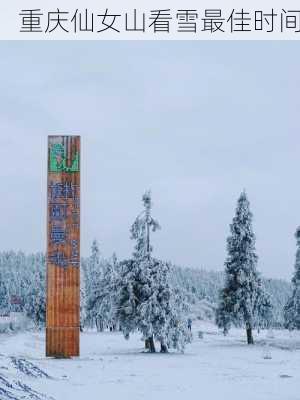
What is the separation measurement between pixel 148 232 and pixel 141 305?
399cm

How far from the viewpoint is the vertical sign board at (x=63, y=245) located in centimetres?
3102

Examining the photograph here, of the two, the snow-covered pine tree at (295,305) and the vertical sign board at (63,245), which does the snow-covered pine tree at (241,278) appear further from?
the vertical sign board at (63,245)

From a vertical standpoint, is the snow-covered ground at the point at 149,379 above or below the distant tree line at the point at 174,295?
below

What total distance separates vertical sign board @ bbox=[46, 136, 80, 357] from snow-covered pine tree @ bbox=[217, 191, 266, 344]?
1985 centimetres

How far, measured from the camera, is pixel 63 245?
102ft

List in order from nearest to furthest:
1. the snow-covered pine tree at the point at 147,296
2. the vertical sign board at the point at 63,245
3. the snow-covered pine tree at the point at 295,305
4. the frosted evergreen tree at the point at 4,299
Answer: the vertical sign board at the point at 63,245
the snow-covered pine tree at the point at 147,296
the snow-covered pine tree at the point at 295,305
the frosted evergreen tree at the point at 4,299

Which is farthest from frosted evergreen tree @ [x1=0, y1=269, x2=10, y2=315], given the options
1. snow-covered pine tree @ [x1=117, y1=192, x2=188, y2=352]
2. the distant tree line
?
snow-covered pine tree @ [x1=117, y1=192, x2=188, y2=352]

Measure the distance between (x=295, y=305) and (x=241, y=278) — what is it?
5.87 meters

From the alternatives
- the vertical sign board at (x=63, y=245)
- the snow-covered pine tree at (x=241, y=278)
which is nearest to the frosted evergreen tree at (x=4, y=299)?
the snow-covered pine tree at (x=241, y=278)

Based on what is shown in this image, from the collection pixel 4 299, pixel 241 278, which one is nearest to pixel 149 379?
pixel 241 278

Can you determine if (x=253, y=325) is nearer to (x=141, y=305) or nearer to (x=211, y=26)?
(x=141, y=305)

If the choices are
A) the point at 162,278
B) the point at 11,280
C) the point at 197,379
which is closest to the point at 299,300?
the point at 162,278

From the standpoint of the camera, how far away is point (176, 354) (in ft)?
121

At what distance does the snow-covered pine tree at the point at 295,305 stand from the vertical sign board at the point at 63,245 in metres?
24.8
